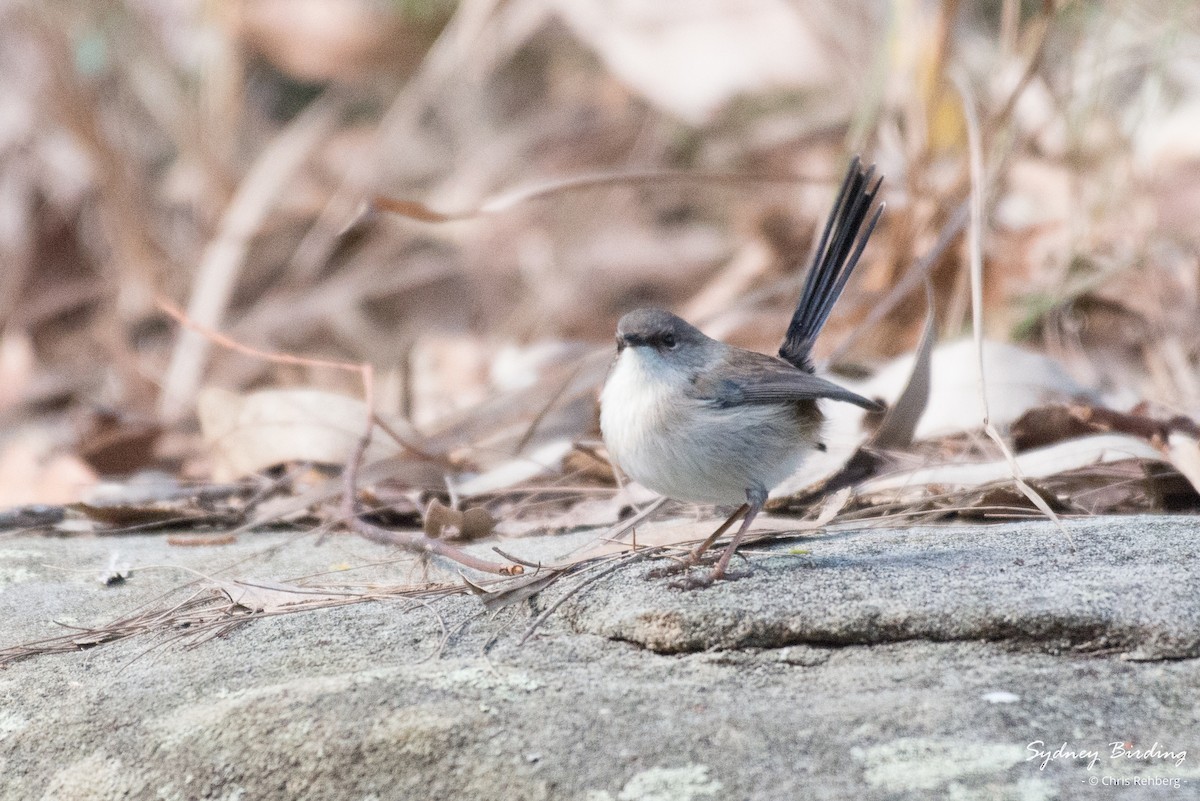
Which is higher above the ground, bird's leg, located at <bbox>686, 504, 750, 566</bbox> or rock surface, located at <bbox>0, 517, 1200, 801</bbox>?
bird's leg, located at <bbox>686, 504, 750, 566</bbox>

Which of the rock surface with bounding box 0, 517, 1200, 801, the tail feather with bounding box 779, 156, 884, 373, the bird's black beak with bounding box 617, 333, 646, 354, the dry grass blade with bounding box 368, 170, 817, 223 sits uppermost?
the dry grass blade with bounding box 368, 170, 817, 223

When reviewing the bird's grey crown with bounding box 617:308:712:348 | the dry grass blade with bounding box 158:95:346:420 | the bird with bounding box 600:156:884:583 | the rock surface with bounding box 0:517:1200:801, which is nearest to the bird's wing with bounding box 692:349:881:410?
the bird with bounding box 600:156:884:583

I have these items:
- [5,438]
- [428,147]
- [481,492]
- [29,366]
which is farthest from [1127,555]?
[428,147]

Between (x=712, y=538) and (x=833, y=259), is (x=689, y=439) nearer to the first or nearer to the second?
(x=712, y=538)

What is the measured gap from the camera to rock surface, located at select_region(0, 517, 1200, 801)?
1835 mm

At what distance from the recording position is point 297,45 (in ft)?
26.9

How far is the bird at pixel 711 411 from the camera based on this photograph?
277 centimetres

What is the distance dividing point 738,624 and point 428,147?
Result: 303 inches

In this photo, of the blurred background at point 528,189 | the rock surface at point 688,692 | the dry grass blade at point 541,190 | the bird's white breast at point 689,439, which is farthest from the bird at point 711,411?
the blurred background at point 528,189

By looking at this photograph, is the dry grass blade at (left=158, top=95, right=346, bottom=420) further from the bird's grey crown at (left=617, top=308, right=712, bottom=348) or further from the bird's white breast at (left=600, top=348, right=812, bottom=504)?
the bird's white breast at (left=600, top=348, right=812, bottom=504)

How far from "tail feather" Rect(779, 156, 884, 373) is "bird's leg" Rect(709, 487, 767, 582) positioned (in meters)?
0.59

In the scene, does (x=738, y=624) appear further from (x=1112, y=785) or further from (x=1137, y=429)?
(x=1137, y=429)

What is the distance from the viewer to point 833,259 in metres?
3.23

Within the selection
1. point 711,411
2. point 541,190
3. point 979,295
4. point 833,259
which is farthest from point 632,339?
point 541,190
